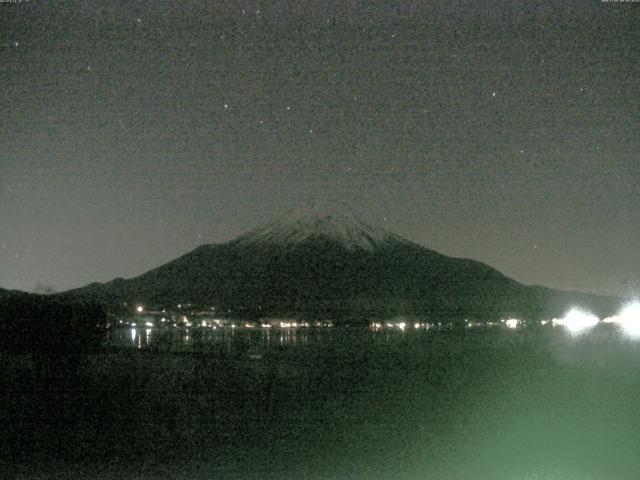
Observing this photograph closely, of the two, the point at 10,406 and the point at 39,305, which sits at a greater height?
the point at 39,305

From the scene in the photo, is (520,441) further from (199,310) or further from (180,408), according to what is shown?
Answer: (199,310)

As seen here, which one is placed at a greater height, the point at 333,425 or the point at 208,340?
the point at 208,340

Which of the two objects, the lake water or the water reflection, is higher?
the water reflection

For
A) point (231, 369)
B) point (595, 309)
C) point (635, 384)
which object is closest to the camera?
point (635, 384)

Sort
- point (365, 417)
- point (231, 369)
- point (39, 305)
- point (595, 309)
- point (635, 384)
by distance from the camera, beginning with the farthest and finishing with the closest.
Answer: point (595, 309) < point (39, 305) < point (231, 369) < point (635, 384) < point (365, 417)

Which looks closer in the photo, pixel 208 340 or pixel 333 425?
pixel 333 425

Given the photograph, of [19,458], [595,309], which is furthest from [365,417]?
[595,309]

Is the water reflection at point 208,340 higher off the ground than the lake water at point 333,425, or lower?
higher

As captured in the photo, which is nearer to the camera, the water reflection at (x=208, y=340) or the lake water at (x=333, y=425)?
the lake water at (x=333, y=425)
